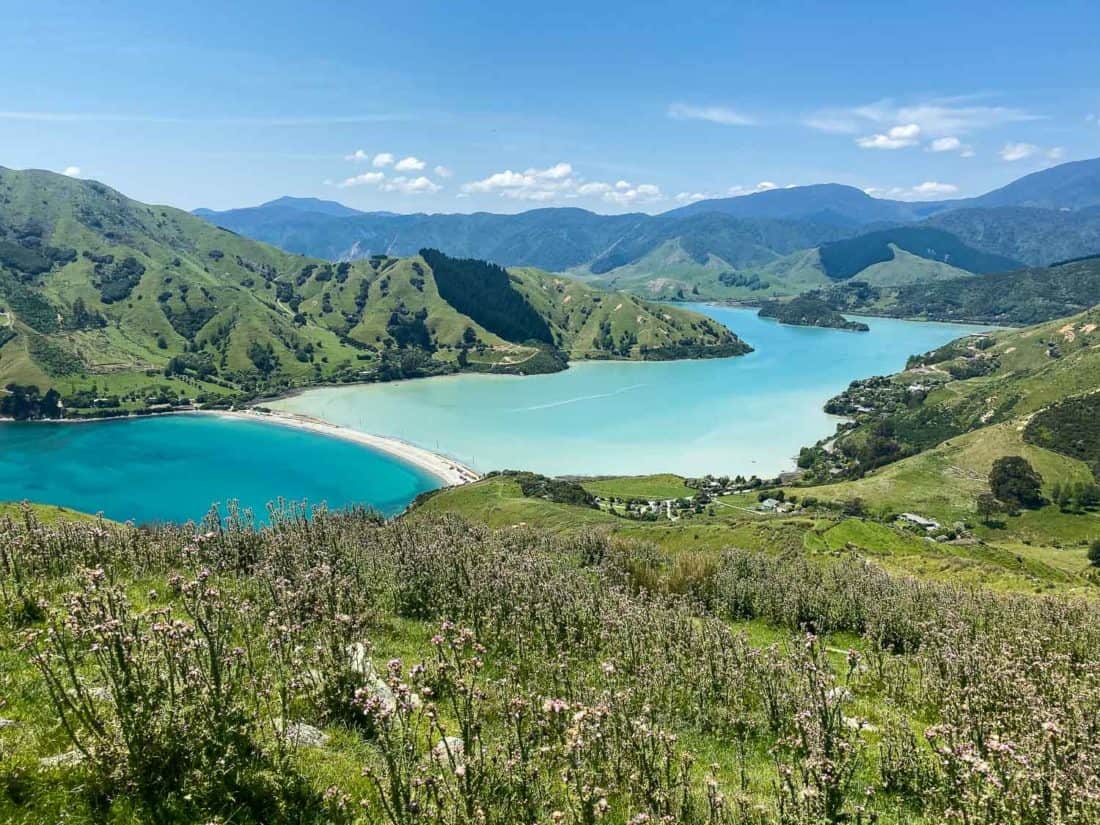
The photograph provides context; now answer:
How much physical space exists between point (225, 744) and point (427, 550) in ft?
43.2

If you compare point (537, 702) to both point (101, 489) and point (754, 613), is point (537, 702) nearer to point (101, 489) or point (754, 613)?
point (754, 613)

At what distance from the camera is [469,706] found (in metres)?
5.88

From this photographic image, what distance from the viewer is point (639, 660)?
12.7 metres

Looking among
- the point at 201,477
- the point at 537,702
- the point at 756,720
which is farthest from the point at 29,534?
the point at 201,477

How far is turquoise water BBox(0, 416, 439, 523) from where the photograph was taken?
13362 centimetres

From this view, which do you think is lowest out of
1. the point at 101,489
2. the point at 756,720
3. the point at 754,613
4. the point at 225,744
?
the point at 101,489

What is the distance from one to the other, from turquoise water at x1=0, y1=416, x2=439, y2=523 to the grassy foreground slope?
106 metres

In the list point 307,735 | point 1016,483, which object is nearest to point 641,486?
point 1016,483

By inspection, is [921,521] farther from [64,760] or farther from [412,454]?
[64,760]

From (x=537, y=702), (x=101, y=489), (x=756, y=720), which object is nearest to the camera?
(x=537, y=702)

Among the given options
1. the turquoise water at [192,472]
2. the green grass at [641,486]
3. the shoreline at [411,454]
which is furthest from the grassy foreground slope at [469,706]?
the shoreline at [411,454]

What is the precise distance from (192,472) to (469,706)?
17546 centimetres

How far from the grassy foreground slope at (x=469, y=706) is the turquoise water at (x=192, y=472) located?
106 meters

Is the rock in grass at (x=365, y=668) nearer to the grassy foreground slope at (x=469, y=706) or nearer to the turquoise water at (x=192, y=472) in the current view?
the grassy foreground slope at (x=469, y=706)
